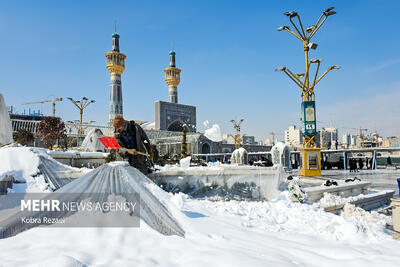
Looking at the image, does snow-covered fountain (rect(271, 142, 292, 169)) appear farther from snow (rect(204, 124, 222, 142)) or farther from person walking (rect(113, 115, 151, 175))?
person walking (rect(113, 115, 151, 175))

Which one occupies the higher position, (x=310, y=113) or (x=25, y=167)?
(x=310, y=113)

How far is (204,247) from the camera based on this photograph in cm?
268

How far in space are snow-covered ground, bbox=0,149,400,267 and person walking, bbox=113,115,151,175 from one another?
153 centimetres

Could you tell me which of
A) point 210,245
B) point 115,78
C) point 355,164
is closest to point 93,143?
point 210,245

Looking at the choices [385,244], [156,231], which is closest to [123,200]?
[156,231]

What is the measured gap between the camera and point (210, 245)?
108 inches

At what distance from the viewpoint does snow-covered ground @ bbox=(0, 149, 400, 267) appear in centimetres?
228

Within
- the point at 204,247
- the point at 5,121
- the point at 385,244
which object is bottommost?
the point at 385,244

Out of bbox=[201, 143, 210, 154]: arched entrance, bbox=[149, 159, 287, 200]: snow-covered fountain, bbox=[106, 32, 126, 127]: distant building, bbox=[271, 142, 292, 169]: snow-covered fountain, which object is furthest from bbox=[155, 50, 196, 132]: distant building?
bbox=[149, 159, 287, 200]: snow-covered fountain

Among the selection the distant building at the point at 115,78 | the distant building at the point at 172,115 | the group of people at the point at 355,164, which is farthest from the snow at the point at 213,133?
the distant building at the point at 115,78

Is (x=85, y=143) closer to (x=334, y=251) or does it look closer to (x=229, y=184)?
(x=229, y=184)

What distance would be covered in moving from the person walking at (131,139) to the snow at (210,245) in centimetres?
171

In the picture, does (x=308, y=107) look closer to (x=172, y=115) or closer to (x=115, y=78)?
(x=172, y=115)

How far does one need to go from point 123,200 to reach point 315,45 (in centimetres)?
1349
